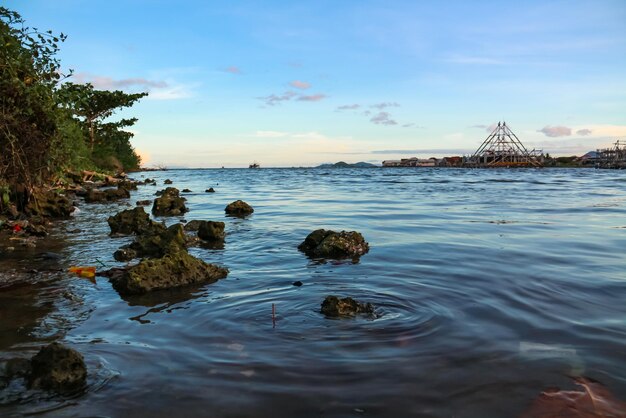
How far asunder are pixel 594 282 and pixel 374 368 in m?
5.67

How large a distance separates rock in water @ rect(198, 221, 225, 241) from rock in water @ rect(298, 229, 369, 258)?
9.82ft

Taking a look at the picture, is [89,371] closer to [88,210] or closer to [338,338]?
[338,338]

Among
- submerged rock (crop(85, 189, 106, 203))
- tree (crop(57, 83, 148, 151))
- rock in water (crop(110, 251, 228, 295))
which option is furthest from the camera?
tree (crop(57, 83, 148, 151))

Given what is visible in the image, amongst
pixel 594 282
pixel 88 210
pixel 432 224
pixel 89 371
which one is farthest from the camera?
pixel 88 210

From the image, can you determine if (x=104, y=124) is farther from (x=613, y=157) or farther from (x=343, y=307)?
(x=613, y=157)

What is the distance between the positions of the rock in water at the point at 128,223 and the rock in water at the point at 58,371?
35.5ft

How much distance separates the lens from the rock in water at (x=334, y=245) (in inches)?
437

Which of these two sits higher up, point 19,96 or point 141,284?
point 19,96

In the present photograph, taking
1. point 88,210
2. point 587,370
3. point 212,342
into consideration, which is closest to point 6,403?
point 212,342

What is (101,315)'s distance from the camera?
6602 millimetres

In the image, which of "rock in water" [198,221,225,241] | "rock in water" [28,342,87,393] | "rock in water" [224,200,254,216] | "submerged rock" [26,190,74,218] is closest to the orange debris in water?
"rock in water" [198,221,225,241]

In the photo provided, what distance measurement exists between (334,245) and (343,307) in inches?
184

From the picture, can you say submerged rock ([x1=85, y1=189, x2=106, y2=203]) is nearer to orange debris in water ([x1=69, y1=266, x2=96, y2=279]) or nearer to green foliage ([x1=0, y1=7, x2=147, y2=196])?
green foliage ([x1=0, y1=7, x2=147, y2=196])

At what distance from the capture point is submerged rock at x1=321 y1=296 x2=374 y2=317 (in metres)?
6.46
